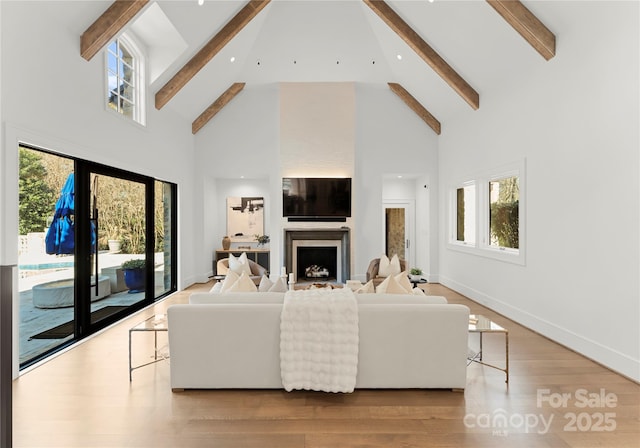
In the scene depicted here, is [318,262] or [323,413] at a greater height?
[318,262]

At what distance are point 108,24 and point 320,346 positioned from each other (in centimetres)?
395

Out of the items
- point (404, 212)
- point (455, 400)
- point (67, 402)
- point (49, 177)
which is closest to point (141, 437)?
point (67, 402)

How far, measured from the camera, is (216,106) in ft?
24.5

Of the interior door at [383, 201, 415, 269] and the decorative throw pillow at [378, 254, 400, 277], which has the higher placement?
the interior door at [383, 201, 415, 269]

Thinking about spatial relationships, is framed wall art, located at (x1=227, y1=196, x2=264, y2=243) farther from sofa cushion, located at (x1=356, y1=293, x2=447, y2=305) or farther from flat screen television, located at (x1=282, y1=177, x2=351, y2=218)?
sofa cushion, located at (x1=356, y1=293, x2=447, y2=305)

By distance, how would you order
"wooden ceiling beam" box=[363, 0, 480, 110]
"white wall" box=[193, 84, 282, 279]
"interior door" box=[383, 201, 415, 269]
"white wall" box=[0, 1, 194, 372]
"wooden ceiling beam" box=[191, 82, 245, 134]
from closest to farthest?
"white wall" box=[0, 1, 194, 372] → "wooden ceiling beam" box=[363, 0, 480, 110] → "wooden ceiling beam" box=[191, 82, 245, 134] → "white wall" box=[193, 84, 282, 279] → "interior door" box=[383, 201, 415, 269]

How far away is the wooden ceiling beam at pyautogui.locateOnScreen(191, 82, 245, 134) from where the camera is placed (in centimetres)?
742

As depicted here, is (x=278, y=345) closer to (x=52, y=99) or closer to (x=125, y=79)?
(x=52, y=99)

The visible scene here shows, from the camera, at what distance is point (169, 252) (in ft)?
22.3

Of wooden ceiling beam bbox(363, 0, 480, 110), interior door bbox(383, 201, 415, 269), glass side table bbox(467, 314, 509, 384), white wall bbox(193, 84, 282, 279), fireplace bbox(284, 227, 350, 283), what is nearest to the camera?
glass side table bbox(467, 314, 509, 384)

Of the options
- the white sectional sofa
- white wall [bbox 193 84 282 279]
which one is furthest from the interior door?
the white sectional sofa

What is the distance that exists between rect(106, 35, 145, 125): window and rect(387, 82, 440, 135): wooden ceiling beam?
4673 mm

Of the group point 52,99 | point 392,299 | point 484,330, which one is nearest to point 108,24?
point 52,99

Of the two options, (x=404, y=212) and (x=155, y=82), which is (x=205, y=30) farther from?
(x=404, y=212)
